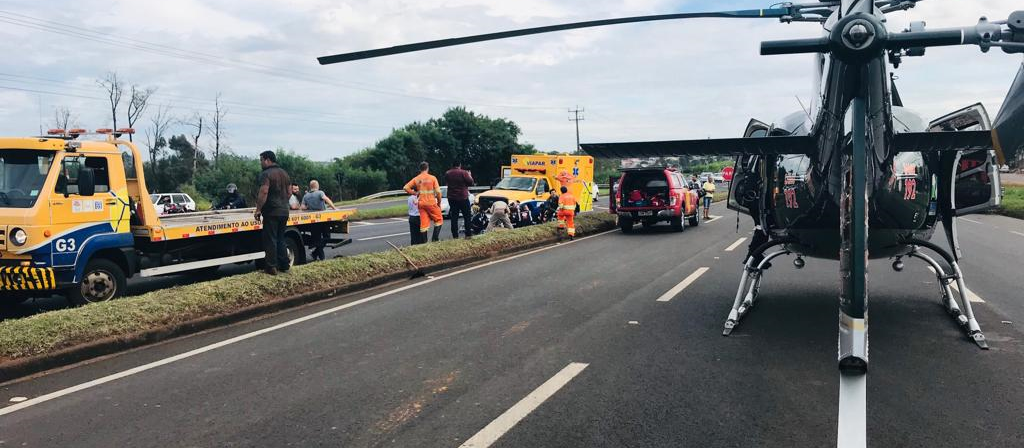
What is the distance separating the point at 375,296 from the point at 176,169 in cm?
5747

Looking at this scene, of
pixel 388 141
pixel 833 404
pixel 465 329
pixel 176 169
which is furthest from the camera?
pixel 388 141

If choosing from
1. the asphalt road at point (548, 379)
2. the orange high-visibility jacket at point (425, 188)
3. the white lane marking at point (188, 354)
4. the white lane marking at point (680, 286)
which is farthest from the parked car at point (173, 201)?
the white lane marking at point (680, 286)

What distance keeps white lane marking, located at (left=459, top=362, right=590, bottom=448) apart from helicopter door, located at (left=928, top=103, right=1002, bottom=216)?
407cm

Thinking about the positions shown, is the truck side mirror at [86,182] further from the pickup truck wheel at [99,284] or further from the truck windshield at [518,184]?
the truck windshield at [518,184]

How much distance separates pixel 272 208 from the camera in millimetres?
9828

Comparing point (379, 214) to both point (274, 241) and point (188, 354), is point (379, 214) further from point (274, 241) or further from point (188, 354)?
point (188, 354)

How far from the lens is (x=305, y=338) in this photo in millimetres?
7367

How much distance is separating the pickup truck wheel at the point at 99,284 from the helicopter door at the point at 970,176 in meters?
10.1

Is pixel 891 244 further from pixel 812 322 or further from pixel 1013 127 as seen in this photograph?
pixel 1013 127

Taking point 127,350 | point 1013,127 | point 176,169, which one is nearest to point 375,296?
point 127,350

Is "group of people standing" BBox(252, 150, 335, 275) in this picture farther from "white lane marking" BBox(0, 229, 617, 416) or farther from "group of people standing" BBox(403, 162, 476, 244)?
"group of people standing" BBox(403, 162, 476, 244)

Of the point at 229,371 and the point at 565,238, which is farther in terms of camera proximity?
the point at 565,238

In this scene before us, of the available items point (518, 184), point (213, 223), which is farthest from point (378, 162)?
point (213, 223)

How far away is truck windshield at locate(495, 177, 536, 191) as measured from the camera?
2353cm
